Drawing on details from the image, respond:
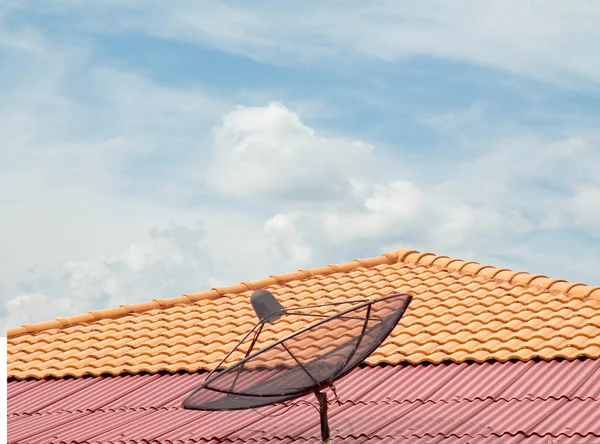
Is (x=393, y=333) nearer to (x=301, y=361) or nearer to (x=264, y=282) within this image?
(x=264, y=282)

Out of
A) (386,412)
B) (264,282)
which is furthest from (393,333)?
(264,282)

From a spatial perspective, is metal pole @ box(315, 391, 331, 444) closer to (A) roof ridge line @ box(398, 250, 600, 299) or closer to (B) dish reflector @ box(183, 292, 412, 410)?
(B) dish reflector @ box(183, 292, 412, 410)

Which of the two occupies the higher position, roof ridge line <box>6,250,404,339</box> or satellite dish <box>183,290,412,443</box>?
roof ridge line <box>6,250,404,339</box>

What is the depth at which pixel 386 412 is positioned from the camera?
12156mm

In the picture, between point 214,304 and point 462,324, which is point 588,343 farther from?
point 214,304

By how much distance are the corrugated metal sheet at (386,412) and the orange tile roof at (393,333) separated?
0.50 m

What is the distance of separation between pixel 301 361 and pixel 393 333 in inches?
197

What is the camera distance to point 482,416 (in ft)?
37.6

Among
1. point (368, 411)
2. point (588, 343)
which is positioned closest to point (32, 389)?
point (368, 411)

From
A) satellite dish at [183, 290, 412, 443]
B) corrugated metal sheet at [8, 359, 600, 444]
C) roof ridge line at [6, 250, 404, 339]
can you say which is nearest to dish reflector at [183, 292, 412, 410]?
satellite dish at [183, 290, 412, 443]

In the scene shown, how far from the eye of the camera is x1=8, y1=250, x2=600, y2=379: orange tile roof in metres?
13.9

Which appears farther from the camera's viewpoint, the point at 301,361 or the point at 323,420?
the point at 301,361

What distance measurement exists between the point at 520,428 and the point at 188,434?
4.10 m

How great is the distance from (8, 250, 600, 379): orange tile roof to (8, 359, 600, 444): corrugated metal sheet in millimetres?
502
